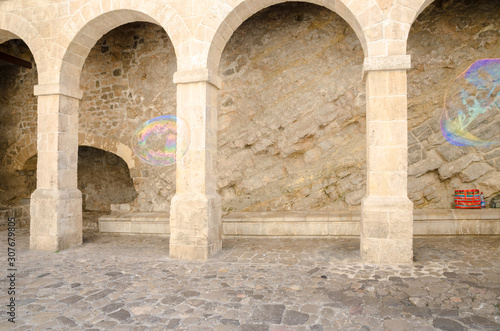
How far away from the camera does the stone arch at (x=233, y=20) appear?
15.5 feet

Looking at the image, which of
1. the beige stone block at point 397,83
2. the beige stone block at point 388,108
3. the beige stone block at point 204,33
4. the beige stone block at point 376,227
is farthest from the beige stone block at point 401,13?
the beige stone block at point 376,227

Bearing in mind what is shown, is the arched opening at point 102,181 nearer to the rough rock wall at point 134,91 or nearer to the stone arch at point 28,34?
the rough rock wall at point 134,91

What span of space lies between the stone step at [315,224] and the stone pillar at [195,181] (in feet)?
5.03

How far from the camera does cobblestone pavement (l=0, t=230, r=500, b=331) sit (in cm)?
297

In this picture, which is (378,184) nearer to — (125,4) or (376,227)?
(376,227)

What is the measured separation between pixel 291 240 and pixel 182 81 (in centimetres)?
338

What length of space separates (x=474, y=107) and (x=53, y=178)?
834 centimetres

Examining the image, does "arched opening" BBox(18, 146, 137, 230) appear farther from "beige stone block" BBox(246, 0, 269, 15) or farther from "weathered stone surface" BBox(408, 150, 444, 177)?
"weathered stone surface" BBox(408, 150, 444, 177)

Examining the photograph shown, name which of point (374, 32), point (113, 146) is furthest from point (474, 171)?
point (113, 146)

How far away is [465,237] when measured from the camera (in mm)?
6070

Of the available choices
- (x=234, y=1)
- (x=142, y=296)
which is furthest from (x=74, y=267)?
(x=234, y=1)

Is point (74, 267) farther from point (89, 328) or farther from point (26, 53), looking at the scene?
point (26, 53)

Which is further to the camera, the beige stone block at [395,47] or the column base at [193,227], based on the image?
the column base at [193,227]

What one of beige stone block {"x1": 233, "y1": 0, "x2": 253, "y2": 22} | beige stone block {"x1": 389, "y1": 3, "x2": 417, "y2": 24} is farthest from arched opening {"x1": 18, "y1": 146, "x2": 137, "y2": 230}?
beige stone block {"x1": 389, "y1": 3, "x2": 417, "y2": 24}
